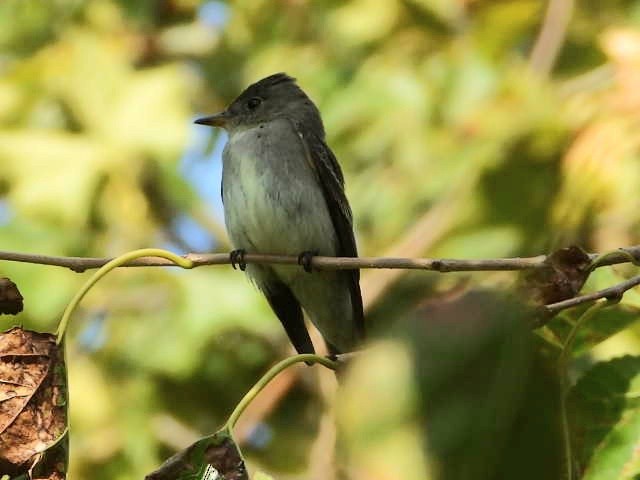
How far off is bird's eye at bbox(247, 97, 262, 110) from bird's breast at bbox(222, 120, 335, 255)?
509 millimetres

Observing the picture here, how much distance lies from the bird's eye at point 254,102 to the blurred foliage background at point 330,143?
60 centimetres

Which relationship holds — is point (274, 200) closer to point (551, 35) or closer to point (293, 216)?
point (293, 216)

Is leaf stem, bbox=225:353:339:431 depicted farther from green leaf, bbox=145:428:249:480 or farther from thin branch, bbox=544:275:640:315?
thin branch, bbox=544:275:640:315

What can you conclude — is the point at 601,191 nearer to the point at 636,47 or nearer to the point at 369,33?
A: the point at 636,47

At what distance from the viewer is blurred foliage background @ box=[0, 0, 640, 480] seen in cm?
478

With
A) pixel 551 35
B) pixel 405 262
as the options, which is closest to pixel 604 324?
pixel 405 262

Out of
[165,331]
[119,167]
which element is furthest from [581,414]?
[119,167]

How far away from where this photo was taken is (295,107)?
4938mm

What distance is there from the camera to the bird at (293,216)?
412 cm

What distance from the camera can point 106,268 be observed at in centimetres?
185

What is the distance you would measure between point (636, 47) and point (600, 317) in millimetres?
2293

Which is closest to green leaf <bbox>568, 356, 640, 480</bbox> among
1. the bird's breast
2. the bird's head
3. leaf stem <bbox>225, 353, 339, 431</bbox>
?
leaf stem <bbox>225, 353, 339, 431</bbox>

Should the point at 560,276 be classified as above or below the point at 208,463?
above

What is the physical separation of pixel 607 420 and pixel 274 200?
243 centimetres
